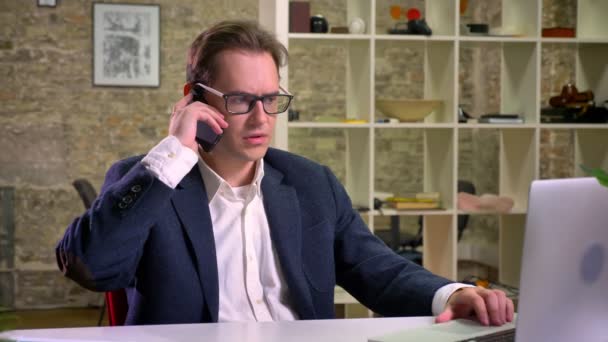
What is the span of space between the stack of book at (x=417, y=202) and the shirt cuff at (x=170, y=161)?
2671 millimetres

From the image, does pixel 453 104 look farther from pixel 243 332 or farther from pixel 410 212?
pixel 243 332

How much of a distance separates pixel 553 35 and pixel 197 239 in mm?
3268

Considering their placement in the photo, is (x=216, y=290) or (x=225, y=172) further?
(x=225, y=172)

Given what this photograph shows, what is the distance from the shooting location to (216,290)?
76.5 inches

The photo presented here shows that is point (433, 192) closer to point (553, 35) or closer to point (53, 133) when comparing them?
point (553, 35)

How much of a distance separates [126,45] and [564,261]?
20.2 feet

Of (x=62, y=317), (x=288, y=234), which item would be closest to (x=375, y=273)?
(x=288, y=234)

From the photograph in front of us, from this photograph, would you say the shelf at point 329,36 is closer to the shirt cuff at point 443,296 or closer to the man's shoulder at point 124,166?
the man's shoulder at point 124,166

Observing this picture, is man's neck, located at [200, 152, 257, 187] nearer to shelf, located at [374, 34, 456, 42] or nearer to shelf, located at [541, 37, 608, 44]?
shelf, located at [374, 34, 456, 42]

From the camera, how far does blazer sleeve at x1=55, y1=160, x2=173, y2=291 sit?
6.05 ft

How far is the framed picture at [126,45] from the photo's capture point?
693cm

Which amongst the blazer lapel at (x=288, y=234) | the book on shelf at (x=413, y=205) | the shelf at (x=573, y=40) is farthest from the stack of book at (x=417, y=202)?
the blazer lapel at (x=288, y=234)

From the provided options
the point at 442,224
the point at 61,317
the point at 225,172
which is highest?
the point at 225,172

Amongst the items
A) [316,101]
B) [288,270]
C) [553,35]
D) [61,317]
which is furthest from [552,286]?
[316,101]
